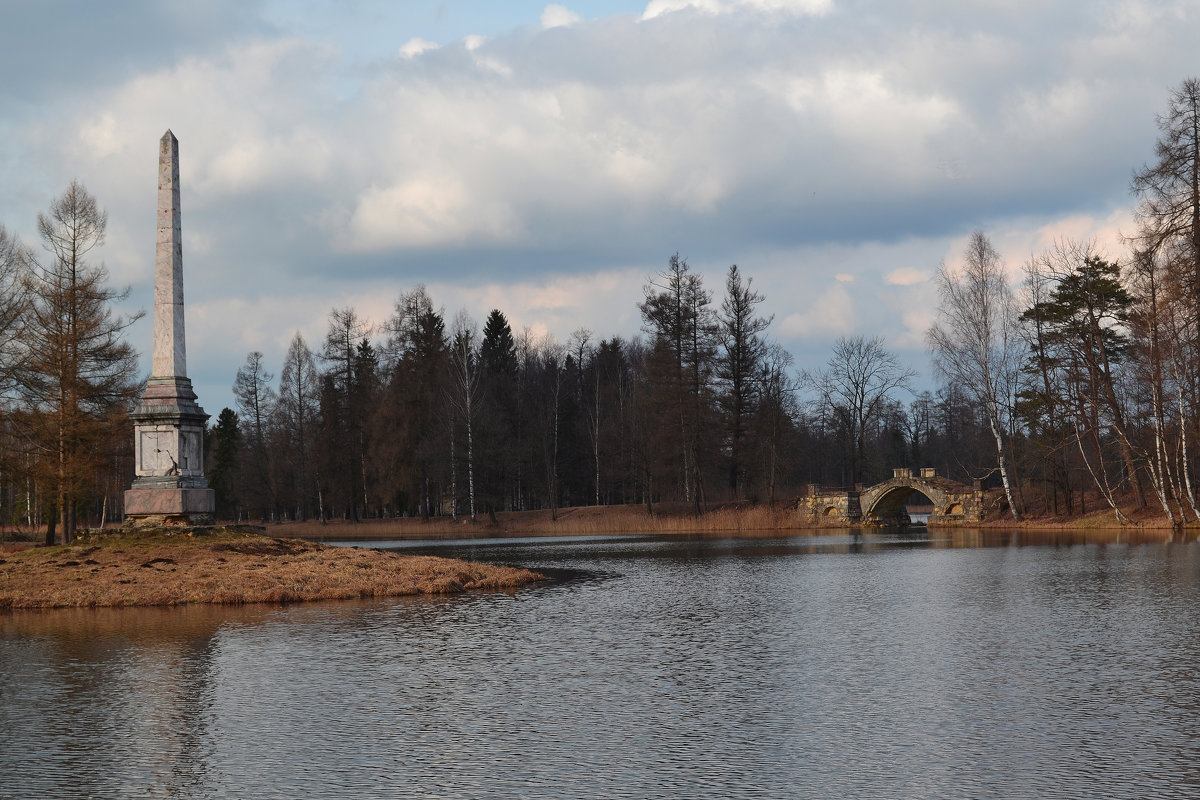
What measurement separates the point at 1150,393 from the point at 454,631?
1603 inches

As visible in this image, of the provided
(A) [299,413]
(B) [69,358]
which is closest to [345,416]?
(A) [299,413]

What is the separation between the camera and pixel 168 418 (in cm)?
2830

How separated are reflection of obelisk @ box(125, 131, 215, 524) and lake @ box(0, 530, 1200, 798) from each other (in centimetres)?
734

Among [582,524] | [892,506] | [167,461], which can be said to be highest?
[167,461]

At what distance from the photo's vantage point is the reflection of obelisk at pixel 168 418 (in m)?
28.1

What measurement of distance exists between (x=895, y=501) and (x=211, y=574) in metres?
49.4

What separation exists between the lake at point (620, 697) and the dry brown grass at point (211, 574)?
3.98 ft

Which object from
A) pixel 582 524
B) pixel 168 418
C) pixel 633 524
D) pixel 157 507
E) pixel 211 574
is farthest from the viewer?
pixel 582 524

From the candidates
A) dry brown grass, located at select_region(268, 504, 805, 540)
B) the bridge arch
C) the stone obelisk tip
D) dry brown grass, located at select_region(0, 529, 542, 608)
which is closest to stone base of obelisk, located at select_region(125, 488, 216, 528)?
dry brown grass, located at select_region(0, 529, 542, 608)

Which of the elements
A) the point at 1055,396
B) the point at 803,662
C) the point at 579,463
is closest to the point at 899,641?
the point at 803,662

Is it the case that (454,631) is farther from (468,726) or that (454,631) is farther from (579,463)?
(579,463)

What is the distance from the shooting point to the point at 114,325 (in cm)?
3825

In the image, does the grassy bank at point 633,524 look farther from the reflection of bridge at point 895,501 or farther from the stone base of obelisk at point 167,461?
the stone base of obelisk at point 167,461

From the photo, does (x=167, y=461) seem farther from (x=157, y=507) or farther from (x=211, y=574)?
(x=211, y=574)
